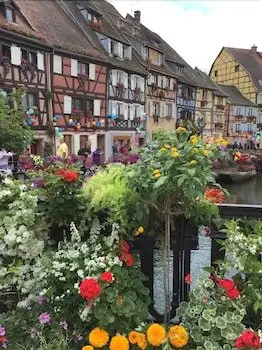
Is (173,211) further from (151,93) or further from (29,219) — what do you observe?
(151,93)

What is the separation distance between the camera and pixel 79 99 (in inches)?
842

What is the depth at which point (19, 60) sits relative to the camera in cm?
1691

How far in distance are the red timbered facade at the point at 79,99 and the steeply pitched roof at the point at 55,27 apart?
583 mm

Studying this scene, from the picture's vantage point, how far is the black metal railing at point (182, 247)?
2.37 m

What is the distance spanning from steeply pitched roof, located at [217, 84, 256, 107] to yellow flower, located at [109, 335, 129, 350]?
149 ft

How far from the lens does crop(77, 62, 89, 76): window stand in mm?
21016

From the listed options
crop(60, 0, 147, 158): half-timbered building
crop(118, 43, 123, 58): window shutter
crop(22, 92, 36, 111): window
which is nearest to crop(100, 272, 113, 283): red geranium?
crop(22, 92, 36, 111): window

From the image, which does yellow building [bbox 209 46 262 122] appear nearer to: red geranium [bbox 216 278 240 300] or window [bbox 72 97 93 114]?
window [bbox 72 97 93 114]

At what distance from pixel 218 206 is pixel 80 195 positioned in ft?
2.81

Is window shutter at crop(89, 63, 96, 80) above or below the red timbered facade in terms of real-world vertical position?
above

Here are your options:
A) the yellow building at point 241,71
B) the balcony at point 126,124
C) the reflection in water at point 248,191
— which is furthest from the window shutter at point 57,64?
the yellow building at point 241,71

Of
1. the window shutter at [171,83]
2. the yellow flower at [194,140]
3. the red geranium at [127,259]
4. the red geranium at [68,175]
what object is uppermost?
the window shutter at [171,83]

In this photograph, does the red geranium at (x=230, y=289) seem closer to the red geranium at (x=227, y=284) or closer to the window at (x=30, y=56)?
the red geranium at (x=227, y=284)

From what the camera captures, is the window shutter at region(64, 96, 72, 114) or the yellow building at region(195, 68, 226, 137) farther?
the yellow building at region(195, 68, 226, 137)
